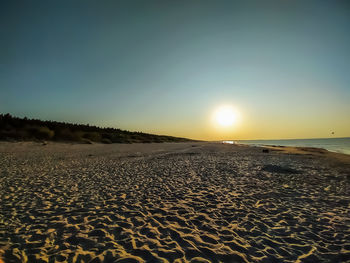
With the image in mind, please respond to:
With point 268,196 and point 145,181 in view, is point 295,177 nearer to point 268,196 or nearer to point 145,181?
point 268,196

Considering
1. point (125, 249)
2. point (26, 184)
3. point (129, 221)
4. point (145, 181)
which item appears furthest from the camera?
point (145, 181)

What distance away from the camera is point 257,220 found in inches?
227

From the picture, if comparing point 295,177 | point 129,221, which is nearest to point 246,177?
point 295,177

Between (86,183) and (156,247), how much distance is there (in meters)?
7.21

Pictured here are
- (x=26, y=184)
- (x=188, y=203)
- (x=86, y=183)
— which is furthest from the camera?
(x=86, y=183)

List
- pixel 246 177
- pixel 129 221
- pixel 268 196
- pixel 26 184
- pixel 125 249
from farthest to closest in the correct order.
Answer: pixel 246 177 < pixel 26 184 < pixel 268 196 < pixel 129 221 < pixel 125 249

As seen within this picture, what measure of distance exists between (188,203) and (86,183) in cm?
630

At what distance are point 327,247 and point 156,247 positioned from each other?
175 inches

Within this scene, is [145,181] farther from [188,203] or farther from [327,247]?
[327,247]

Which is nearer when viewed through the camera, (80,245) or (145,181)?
(80,245)

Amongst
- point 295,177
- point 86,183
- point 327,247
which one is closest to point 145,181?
point 86,183

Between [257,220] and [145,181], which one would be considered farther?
[145,181]

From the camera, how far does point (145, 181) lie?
34.8ft

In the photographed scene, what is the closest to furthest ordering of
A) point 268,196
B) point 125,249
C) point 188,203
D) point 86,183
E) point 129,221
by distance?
point 125,249
point 129,221
point 188,203
point 268,196
point 86,183
